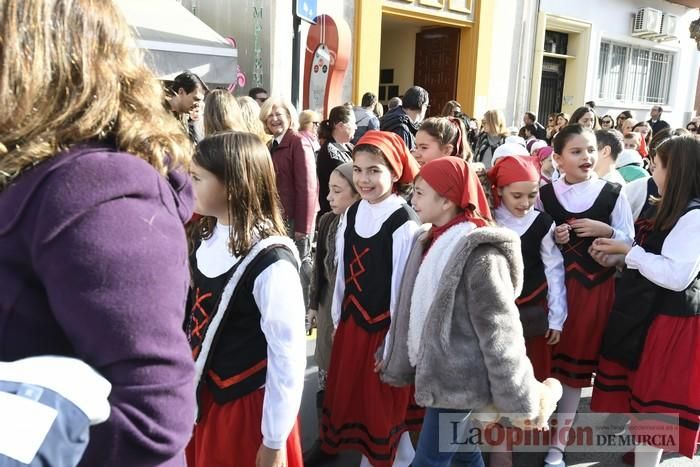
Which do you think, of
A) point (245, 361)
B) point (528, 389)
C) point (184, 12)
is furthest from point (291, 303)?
point (184, 12)

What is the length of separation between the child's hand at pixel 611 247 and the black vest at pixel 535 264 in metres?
0.24


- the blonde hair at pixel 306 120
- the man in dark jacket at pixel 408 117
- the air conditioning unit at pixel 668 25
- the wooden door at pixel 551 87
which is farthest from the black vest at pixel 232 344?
the air conditioning unit at pixel 668 25

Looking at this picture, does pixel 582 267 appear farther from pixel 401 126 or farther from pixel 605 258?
pixel 401 126

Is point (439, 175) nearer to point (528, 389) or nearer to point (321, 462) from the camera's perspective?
point (528, 389)

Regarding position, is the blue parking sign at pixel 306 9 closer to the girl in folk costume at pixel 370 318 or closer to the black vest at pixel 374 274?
the girl in folk costume at pixel 370 318

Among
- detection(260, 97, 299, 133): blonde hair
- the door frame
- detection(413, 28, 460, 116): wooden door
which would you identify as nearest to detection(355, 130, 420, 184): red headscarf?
detection(260, 97, 299, 133): blonde hair

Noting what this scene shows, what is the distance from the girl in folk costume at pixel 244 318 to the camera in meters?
1.59

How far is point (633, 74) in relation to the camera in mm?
15500

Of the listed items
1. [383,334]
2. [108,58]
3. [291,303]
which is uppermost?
[108,58]

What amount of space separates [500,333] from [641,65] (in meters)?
16.6

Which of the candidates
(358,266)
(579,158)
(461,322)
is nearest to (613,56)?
(579,158)

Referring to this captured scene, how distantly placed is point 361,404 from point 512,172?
1278mm

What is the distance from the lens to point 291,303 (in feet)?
5.24

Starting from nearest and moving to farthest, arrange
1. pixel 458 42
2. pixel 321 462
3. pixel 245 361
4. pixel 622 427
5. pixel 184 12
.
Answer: pixel 245 361 < pixel 321 462 < pixel 622 427 < pixel 184 12 < pixel 458 42
